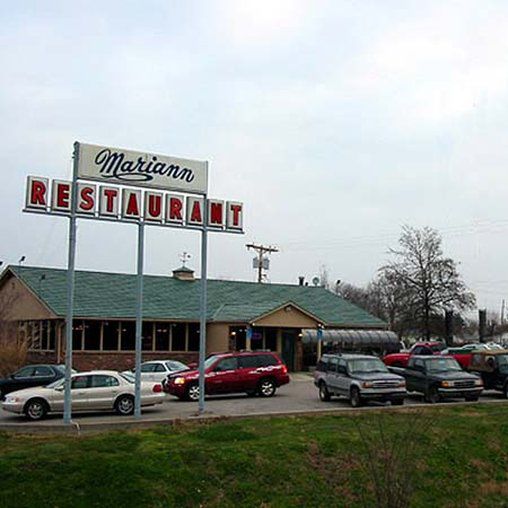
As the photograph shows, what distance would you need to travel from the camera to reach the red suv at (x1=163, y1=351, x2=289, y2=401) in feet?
92.9

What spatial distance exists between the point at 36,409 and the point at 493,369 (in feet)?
52.9

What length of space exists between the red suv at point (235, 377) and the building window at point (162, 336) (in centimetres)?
1451

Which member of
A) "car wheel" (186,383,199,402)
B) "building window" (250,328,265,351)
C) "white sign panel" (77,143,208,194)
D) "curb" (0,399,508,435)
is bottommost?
"curb" (0,399,508,435)

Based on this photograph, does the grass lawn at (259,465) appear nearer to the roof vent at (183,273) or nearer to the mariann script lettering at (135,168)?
the mariann script lettering at (135,168)

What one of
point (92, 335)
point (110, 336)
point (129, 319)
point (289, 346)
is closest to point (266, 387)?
point (129, 319)

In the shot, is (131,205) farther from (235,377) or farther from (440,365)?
(440,365)

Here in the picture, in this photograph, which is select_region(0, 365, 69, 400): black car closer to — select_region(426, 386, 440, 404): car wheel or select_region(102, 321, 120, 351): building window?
select_region(102, 321, 120, 351): building window

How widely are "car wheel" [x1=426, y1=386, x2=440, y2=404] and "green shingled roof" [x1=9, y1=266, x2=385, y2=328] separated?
17980 millimetres

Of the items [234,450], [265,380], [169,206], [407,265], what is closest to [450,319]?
[407,265]

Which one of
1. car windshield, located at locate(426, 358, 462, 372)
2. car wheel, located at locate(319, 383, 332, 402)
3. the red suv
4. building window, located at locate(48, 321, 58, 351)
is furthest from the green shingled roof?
car windshield, located at locate(426, 358, 462, 372)

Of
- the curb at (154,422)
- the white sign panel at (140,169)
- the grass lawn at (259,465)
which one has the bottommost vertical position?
the grass lawn at (259,465)

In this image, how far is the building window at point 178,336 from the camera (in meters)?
44.6

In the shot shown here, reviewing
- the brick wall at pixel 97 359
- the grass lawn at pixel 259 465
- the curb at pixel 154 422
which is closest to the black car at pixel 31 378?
the curb at pixel 154 422

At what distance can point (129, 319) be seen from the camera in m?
42.5
